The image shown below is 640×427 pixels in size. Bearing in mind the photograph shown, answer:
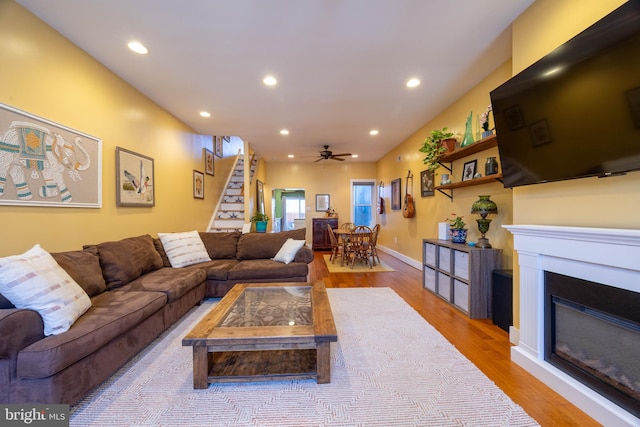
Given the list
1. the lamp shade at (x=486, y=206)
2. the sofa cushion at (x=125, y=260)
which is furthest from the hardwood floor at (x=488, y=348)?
→ the sofa cushion at (x=125, y=260)

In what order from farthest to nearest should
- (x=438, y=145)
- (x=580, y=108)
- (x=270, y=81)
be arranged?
(x=438, y=145), (x=270, y=81), (x=580, y=108)

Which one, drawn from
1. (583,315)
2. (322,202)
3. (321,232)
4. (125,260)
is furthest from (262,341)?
(322,202)

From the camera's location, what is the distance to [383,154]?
6488 mm

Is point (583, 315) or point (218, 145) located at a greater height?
point (218, 145)

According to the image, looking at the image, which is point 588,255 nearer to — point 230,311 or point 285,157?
point 230,311

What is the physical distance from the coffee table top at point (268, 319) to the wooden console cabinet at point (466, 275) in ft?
5.14

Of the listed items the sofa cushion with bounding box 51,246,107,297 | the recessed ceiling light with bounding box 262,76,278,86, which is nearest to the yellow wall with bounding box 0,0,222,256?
the sofa cushion with bounding box 51,246,107,297

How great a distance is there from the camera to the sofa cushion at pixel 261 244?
3510 mm

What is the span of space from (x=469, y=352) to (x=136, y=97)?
170 inches

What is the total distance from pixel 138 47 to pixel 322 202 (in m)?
5.69

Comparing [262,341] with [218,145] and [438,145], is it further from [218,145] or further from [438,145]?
[218,145]

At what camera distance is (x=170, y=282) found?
7.72 feet

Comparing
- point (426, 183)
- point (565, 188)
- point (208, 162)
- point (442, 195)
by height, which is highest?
point (208, 162)

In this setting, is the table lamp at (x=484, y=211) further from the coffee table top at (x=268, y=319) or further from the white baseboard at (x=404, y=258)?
the white baseboard at (x=404, y=258)
